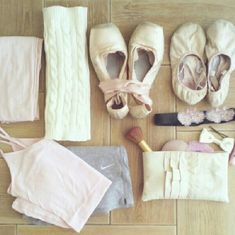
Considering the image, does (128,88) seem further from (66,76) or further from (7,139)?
(7,139)

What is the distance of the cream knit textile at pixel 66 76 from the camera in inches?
41.7

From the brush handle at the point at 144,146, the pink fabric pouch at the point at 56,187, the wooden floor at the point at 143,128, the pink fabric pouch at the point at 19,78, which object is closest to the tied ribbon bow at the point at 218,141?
the wooden floor at the point at 143,128

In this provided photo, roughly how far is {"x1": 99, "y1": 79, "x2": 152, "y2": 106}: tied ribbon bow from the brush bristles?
0.26ft

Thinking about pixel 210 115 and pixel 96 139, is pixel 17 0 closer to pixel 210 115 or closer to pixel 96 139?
pixel 96 139

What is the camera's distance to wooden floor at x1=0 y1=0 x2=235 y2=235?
1070 mm

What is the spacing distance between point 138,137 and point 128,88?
13cm

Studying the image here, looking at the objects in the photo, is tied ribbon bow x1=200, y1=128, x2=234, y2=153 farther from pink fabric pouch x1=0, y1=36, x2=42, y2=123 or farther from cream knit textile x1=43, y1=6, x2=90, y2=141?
pink fabric pouch x1=0, y1=36, x2=42, y2=123

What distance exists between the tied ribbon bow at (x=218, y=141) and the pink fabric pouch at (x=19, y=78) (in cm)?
46

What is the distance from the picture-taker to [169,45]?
1108 mm

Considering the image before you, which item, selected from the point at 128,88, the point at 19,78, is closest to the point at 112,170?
the point at 128,88

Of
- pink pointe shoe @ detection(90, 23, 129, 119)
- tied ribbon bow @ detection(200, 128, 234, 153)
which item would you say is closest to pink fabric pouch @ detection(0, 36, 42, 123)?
pink pointe shoe @ detection(90, 23, 129, 119)

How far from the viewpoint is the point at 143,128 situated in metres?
1.09

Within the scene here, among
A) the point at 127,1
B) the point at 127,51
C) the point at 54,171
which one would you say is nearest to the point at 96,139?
the point at 54,171

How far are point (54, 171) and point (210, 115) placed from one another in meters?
0.45
